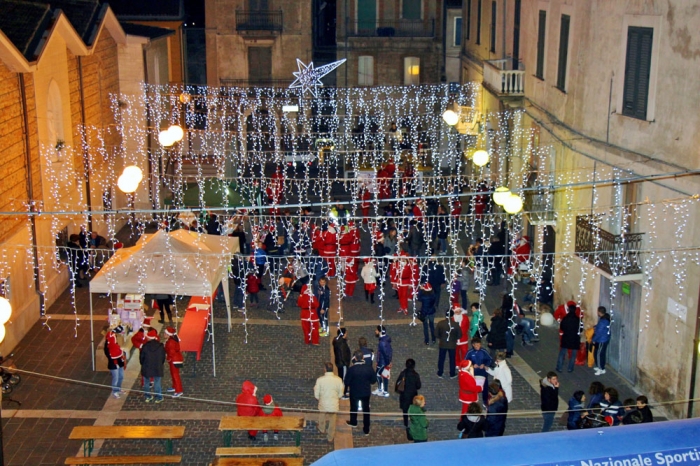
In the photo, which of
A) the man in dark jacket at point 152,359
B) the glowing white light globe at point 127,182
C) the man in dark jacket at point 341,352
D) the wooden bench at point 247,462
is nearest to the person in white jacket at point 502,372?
the man in dark jacket at point 341,352

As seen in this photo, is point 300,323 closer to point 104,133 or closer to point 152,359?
point 152,359

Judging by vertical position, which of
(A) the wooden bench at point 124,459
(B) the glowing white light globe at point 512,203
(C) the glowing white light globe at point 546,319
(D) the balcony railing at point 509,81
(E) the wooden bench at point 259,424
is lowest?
(C) the glowing white light globe at point 546,319

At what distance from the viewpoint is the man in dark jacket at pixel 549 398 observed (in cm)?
1397

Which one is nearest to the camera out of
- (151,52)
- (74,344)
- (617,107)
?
(617,107)

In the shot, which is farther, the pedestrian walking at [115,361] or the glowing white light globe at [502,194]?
the glowing white light globe at [502,194]

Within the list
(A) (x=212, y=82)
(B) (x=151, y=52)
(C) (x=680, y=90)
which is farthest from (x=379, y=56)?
(C) (x=680, y=90)

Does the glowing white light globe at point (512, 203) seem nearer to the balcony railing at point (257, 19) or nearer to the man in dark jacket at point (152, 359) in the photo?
the man in dark jacket at point (152, 359)

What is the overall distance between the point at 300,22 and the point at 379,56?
354 centimetres

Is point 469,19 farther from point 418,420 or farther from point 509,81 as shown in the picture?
point 418,420

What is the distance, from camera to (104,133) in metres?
25.8

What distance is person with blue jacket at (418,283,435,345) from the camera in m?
17.9

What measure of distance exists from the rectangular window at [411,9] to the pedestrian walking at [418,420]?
1030 inches

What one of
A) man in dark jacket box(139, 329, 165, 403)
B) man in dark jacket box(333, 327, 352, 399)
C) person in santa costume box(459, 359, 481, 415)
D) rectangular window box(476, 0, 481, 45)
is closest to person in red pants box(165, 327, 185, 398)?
man in dark jacket box(139, 329, 165, 403)

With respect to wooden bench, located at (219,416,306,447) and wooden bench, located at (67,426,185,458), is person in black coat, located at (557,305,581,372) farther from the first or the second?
wooden bench, located at (67,426,185,458)
